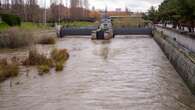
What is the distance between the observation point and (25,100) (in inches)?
666

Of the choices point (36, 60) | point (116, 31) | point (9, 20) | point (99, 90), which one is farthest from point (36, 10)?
point (99, 90)

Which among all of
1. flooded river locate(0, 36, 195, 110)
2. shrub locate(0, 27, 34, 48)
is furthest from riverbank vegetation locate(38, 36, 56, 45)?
flooded river locate(0, 36, 195, 110)

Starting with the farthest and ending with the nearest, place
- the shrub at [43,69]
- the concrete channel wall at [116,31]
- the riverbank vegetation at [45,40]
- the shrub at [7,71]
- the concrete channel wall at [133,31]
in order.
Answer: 1. the concrete channel wall at [116,31]
2. the concrete channel wall at [133,31]
3. the riverbank vegetation at [45,40]
4. the shrub at [43,69]
5. the shrub at [7,71]

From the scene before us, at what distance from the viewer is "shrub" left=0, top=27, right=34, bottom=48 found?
4184 cm

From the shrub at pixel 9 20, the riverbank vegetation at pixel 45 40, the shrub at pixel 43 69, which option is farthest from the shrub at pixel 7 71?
the shrub at pixel 9 20

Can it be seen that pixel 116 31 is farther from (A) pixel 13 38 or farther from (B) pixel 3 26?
(A) pixel 13 38

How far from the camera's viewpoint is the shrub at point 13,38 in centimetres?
4184

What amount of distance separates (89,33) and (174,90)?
52.5m

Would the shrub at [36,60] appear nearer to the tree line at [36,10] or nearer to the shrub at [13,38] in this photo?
the shrub at [13,38]

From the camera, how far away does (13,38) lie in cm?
4269

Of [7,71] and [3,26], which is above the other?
[3,26]

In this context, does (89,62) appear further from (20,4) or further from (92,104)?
(20,4)

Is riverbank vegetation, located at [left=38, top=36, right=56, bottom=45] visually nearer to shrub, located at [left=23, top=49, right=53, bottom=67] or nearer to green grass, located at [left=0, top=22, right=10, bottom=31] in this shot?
green grass, located at [left=0, top=22, right=10, bottom=31]

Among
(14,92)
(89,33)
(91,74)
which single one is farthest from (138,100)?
(89,33)
